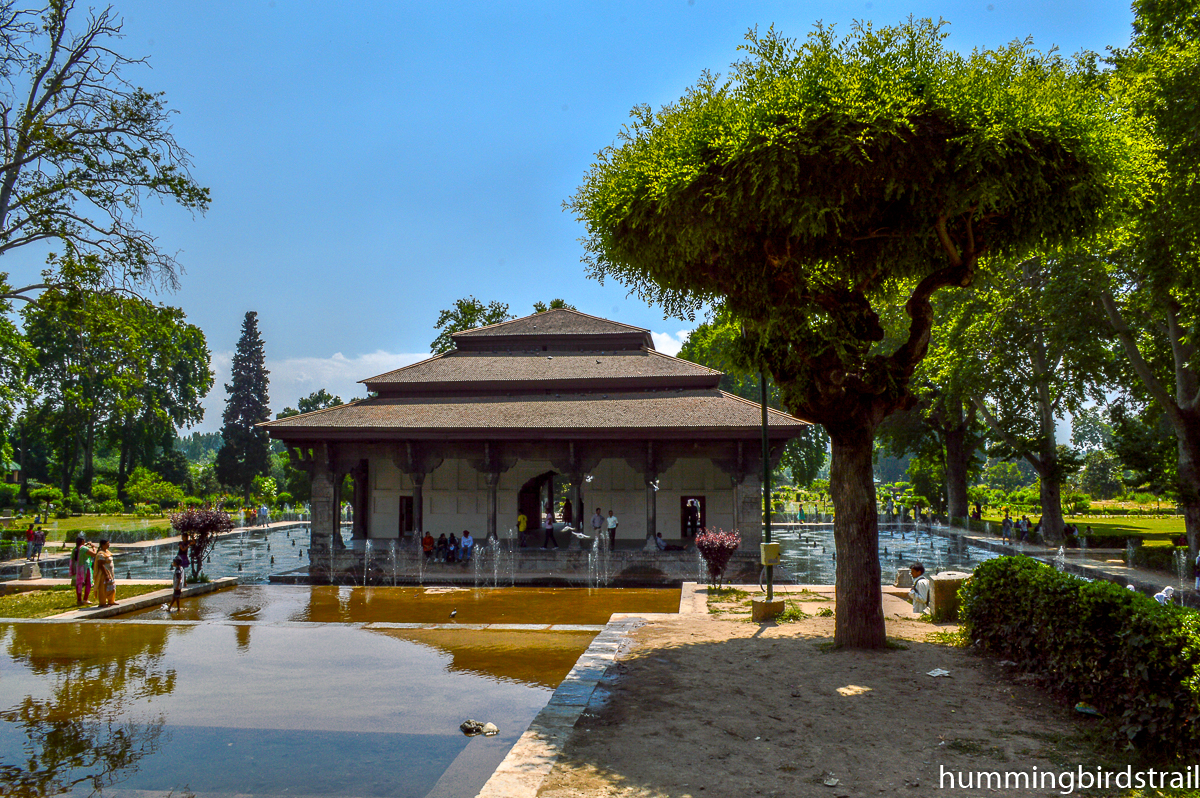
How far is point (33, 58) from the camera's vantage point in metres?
17.4

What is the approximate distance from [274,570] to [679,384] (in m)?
14.9

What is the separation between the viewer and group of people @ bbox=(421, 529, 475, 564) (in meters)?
23.7

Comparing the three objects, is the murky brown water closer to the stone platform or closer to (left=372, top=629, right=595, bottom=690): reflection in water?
(left=372, top=629, right=595, bottom=690): reflection in water

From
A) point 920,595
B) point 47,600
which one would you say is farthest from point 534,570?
point 920,595

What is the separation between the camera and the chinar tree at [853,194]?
845 centimetres

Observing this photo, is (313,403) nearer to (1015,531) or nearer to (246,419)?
→ (246,419)

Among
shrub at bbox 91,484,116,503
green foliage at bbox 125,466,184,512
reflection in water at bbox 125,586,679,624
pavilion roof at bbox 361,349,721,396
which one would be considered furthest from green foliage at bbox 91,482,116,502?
reflection in water at bbox 125,586,679,624

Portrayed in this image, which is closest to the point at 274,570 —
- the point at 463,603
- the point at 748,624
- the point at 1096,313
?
the point at 463,603

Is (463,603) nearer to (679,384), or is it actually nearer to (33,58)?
(679,384)

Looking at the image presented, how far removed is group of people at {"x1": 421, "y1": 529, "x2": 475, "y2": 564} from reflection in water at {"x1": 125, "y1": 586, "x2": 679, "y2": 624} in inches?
158

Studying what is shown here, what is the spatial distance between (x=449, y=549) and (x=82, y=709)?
15.6 metres

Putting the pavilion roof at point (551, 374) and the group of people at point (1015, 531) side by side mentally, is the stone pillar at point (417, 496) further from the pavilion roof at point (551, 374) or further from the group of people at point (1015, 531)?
the group of people at point (1015, 531)

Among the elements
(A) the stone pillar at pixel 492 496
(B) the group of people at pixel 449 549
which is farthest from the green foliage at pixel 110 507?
(A) the stone pillar at pixel 492 496

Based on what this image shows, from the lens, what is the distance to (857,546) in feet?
31.3
